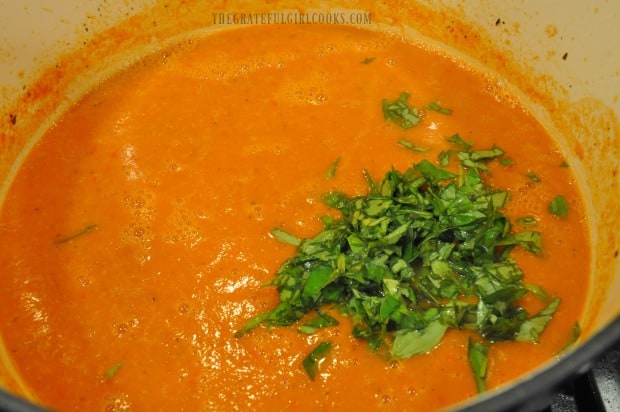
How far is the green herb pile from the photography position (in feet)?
5.22

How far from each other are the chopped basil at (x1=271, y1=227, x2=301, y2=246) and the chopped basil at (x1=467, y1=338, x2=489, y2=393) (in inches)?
22.6

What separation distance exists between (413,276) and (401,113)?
0.70 metres

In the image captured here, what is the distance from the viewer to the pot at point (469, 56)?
1864 millimetres

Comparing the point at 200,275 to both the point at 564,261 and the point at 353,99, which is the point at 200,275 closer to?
the point at 353,99

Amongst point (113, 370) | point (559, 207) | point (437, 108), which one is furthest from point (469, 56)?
point (113, 370)

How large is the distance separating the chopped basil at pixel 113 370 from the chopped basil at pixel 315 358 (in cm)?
50

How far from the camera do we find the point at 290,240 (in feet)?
5.96

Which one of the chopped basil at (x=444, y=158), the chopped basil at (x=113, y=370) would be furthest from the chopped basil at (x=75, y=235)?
the chopped basil at (x=444, y=158)

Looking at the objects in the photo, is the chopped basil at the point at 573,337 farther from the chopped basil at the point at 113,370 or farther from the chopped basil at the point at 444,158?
the chopped basil at the point at 113,370

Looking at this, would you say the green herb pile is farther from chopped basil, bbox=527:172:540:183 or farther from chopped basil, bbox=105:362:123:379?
chopped basil, bbox=105:362:123:379

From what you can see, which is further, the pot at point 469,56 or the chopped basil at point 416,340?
the pot at point 469,56

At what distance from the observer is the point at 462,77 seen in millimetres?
2322

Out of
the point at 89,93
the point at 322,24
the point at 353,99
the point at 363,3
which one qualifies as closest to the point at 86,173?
the point at 89,93

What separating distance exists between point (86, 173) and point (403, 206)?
A: 1065 mm
